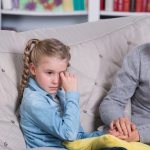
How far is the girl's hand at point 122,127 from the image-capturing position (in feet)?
4.27

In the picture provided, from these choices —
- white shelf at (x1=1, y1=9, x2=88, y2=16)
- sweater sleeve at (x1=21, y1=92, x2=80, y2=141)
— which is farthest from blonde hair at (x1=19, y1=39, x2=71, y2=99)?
white shelf at (x1=1, y1=9, x2=88, y2=16)

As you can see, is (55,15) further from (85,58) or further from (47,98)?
(47,98)

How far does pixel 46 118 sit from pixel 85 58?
41 cm

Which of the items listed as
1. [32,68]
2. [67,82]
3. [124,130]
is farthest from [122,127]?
[32,68]

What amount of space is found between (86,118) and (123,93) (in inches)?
6.8

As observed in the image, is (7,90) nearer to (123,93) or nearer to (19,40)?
(19,40)

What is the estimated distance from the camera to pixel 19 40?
1552mm

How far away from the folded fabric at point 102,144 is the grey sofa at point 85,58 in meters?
0.17

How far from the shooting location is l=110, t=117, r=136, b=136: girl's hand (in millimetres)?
1302

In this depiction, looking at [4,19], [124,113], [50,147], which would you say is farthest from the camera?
[4,19]

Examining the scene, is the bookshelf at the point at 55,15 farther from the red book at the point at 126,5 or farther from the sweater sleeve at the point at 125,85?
the sweater sleeve at the point at 125,85

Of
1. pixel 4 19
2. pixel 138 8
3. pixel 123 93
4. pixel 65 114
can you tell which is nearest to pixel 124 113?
pixel 123 93

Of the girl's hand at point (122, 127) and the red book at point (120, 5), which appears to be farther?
the red book at point (120, 5)

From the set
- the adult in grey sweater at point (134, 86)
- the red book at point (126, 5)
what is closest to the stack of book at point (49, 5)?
the red book at point (126, 5)
